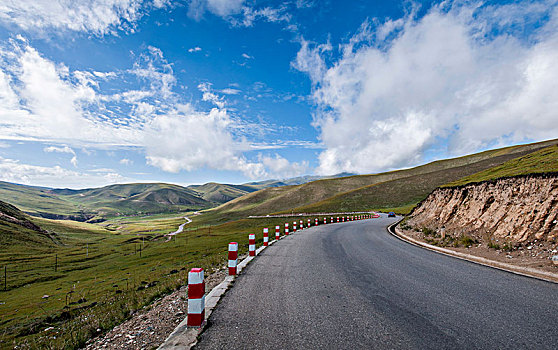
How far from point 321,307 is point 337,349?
5.09 ft

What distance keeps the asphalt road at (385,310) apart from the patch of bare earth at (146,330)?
81 centimetres

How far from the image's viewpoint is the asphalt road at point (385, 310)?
12.2 ft

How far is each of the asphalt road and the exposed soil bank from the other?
250cm

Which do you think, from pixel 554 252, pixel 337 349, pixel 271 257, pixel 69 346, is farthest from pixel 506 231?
pixel 69 346

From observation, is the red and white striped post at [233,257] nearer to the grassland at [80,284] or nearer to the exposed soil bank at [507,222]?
the grassland at [80,284]

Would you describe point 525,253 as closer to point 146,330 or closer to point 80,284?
point 146,330

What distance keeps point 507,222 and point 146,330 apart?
14524 mm

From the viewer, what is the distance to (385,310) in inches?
189

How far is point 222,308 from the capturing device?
17.0ft

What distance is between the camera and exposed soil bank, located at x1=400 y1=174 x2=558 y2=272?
9.30 meters

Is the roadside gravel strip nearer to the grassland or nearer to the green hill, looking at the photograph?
the grassland

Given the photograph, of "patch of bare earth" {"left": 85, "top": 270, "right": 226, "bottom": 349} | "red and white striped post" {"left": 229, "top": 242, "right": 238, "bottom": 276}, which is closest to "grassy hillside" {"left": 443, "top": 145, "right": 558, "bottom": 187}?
"red and white striped post" {"left": 229, "top": 242, "right": 238, "bottom": 276}

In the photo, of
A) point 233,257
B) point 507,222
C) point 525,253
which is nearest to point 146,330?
point 233,257

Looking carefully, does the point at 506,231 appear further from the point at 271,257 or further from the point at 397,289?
the point at 271,257
